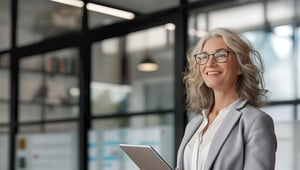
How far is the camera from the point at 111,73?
5281 millimetres

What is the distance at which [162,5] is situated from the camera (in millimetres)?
4715

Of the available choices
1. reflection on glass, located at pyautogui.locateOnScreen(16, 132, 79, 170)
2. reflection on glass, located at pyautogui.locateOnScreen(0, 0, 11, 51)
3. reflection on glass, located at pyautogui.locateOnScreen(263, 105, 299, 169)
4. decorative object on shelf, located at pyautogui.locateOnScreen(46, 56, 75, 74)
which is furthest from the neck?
reflection on glass, located at pyautogui.locateOnScreen(0, 0, 11, 51)

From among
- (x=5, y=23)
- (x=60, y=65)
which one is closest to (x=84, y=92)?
(x=60, y=65)

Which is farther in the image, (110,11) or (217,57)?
(110,11)

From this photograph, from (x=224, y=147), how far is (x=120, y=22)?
Answer: 310 cm

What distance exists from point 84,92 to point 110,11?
89cm

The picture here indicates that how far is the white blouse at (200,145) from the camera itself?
226 centimetres

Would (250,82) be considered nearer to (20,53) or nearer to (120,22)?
(120,22)

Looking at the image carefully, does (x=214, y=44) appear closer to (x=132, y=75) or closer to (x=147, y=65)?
(x=147, y=65)

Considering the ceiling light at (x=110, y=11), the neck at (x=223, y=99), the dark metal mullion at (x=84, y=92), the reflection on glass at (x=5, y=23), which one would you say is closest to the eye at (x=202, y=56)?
the neck at (x=223, y=99)

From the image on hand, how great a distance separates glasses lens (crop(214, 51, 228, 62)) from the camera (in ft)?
7.38

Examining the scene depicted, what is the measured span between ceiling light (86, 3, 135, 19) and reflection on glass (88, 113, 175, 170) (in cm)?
96

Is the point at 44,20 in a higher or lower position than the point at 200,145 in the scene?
higher

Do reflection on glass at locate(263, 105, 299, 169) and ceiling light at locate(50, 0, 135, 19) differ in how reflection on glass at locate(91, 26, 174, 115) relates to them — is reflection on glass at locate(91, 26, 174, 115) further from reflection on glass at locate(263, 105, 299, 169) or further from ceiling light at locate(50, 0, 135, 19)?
reflection on glass at locate(263, 105, 299, 169)
